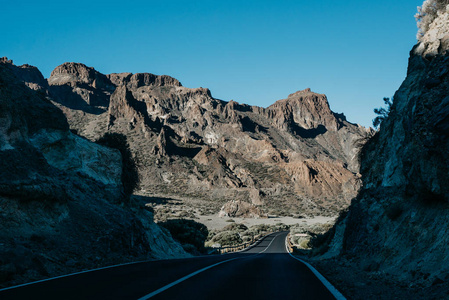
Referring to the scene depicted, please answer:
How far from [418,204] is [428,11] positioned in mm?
12364

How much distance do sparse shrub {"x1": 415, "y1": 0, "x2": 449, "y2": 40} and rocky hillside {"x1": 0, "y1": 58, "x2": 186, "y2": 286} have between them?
65.9 feet

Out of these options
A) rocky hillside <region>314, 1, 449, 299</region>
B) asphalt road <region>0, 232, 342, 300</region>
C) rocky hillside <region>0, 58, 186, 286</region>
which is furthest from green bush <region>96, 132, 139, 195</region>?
asphalt road <region>0, 232, 342, 300</region>

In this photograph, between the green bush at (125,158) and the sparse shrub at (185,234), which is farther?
the sparse shrub at (185,234)

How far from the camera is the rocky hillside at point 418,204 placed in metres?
8.38

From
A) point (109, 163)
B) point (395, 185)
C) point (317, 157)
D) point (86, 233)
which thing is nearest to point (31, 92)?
point (109, 163)

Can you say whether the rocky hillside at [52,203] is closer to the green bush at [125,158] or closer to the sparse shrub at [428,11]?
the green bush at [125,158]

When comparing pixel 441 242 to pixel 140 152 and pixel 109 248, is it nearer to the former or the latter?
pixel 109 248

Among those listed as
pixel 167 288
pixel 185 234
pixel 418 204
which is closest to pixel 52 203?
pixel 167 288

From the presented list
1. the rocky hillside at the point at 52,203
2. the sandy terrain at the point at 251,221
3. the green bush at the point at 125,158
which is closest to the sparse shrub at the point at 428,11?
the rocky hillside at the point at 52,203

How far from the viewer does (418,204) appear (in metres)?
11.0

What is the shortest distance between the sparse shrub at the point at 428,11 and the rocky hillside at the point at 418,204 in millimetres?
152

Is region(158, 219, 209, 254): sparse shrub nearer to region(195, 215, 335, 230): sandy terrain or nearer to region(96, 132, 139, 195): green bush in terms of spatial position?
region(96, 132, 139, 195): green bush

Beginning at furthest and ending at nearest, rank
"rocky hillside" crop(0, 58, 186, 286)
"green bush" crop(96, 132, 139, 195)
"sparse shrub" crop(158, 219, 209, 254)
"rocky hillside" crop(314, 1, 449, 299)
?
"sparse shrub" crop(158, 219, 209, 254) → "green bush" crop(96, 132, 139, 195) → "rocky hillside" crop(0, 58, 186, 286) → "rocky hillside" crop(314, 1, 449, 299)

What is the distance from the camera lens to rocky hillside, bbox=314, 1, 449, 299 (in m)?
8.38
